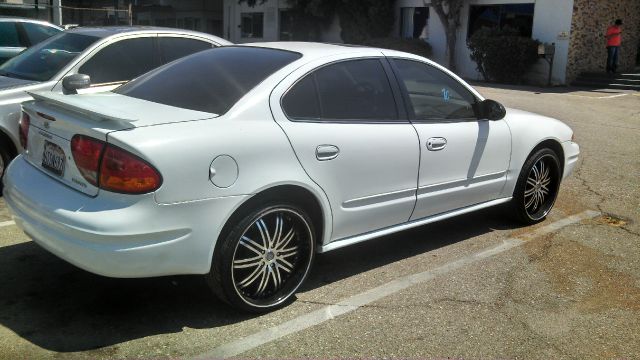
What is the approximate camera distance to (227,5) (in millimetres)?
37562

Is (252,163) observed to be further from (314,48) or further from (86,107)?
(314,48)

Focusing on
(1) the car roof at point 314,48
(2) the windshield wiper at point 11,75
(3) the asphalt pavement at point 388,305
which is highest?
(1) the car roof at point 314,48

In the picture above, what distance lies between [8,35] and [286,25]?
25053mm

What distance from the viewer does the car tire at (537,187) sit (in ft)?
17.7

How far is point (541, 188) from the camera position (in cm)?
565

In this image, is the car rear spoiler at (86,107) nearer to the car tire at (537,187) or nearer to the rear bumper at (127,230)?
the rear bumper at (127,230)

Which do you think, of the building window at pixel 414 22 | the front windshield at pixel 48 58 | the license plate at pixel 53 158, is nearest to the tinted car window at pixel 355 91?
the license plate at pixel 53 158

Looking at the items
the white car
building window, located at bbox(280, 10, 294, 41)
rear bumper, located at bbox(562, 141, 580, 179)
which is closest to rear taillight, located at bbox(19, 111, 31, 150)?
the white car

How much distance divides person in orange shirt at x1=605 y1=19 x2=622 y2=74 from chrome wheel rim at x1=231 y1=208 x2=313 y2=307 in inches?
761

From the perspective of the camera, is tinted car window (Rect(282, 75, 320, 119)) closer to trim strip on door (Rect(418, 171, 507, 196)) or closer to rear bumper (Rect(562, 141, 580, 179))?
trim strip on door (Rect(418, 171, 507, 196))

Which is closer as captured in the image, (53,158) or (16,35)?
(53,158)

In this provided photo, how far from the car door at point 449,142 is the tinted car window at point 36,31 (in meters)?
6.80

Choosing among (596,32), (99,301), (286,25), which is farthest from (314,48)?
(286,25)

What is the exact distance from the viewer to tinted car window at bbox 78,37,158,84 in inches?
237
